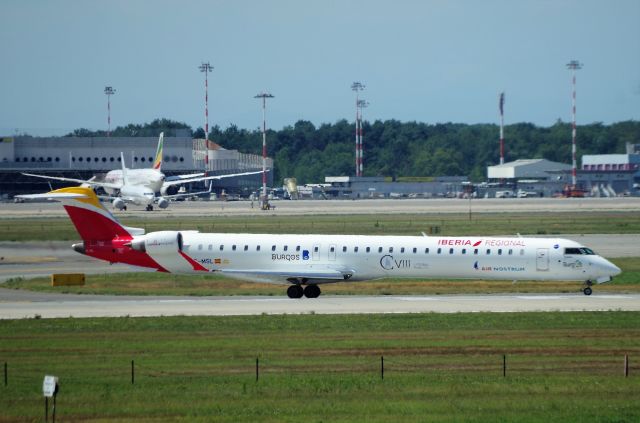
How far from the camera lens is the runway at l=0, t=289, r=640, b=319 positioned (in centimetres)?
4119

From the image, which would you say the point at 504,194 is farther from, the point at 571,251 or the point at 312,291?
the point at 312,291

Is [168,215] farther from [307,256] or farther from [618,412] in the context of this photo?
[618,412]

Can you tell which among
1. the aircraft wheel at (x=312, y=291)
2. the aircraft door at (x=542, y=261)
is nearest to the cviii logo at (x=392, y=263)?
the aircraft wheel at (x=312, y=291)

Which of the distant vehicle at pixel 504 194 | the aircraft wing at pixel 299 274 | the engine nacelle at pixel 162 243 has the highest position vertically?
the distant vehicle at pixel 504 194

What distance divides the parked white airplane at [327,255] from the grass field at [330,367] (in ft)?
20.4

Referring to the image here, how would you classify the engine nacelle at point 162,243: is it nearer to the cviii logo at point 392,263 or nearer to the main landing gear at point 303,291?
the main landing gear at point 303,291

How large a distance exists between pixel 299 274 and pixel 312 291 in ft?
4.20

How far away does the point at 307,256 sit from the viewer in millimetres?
46844

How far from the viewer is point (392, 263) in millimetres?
46125

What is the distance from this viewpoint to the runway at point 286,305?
4119 cm

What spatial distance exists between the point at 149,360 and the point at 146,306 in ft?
42.4

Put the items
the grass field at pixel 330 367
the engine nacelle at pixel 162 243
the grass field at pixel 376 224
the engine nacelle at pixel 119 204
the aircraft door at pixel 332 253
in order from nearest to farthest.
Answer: the grass field at pixel 330 367, the aircraft door at pixel 332 253, the engine nacelle at pixel 162 243, the grass field at pixel 376 224, the engine nacelle at pixel 119 204

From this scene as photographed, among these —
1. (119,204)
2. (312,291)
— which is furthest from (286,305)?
(119,204)

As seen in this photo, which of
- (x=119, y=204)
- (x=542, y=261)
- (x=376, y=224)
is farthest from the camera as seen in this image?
(x=119, y=204)
